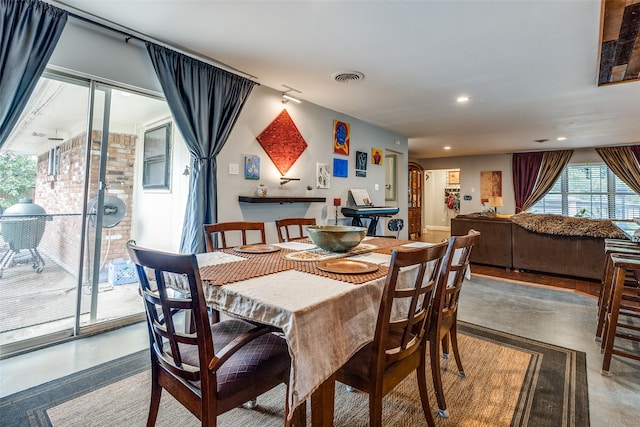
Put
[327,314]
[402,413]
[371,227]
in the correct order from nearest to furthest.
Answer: [327,314], [402,413], [371,227]

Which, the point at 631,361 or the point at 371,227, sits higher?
the point at 371,227

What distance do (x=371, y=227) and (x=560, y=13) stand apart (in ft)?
10.7

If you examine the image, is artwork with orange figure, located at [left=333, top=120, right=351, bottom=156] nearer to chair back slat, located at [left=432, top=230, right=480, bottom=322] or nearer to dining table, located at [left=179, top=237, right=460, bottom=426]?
chair back slat, located at [left=432, top=230, right=480, bottom=322]

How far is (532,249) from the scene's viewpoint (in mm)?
4598

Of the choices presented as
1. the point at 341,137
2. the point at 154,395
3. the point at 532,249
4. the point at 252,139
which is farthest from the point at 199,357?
the point at 532,249

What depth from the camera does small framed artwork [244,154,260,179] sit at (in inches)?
131

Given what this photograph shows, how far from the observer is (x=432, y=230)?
10.6 m

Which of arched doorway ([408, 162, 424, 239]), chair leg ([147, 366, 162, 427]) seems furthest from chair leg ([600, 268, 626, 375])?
arched doorway ([408, 162, 424, 239])

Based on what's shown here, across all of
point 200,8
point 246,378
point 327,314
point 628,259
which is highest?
point 200,8

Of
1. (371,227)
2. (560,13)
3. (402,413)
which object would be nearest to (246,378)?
(402,413)

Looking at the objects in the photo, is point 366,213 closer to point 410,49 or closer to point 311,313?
point 410,49

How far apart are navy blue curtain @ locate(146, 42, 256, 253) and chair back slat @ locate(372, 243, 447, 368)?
200 centimetres

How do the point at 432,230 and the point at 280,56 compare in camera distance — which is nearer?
the point at 280,56

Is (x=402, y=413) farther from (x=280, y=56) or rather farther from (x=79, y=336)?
(x=280, y=56)
